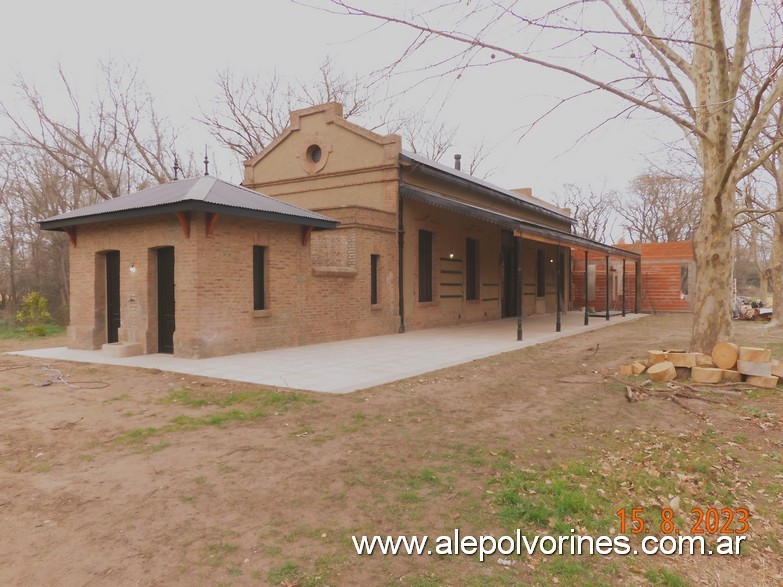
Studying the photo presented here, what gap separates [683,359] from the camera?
24.2 feet

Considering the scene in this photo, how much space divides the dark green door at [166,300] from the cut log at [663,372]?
935 centimetres

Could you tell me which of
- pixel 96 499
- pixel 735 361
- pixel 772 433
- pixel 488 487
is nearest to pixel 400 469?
pixel 488 487

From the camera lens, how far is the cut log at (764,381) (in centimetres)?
674

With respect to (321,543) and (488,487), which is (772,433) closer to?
(488,487)

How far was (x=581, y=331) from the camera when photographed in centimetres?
1527

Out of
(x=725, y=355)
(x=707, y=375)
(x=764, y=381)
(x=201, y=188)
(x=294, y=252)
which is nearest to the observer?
(x=764, y=381)

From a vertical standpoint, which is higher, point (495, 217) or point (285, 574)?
point (495, 217)

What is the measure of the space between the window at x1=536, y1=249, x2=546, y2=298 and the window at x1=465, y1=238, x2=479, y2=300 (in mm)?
5908

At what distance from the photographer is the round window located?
1634 cm

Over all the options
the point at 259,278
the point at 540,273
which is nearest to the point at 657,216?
the point at 540,273

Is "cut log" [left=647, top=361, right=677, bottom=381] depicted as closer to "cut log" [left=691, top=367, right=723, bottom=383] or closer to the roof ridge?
"cut log" [left=691, top=367, right=723, bottom=383]

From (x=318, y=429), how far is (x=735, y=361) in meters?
6.36

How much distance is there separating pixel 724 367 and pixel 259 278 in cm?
904

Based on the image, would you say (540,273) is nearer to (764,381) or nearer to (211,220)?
(764,381)
